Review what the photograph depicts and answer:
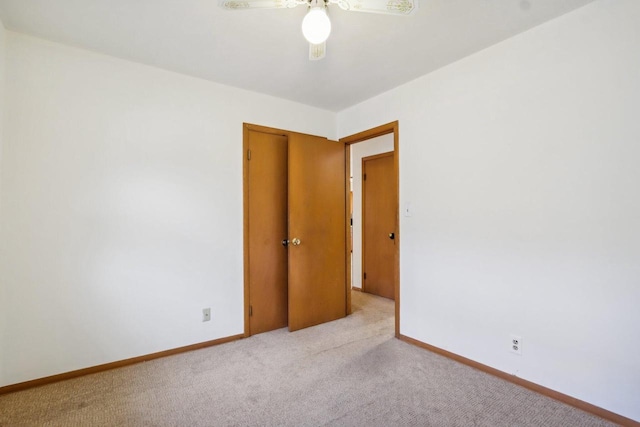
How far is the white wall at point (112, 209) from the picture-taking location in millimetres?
2049

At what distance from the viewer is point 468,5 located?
1.79 meters

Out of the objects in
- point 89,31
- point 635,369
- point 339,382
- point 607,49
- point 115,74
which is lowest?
point 339,382

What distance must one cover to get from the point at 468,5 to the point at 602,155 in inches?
47.1

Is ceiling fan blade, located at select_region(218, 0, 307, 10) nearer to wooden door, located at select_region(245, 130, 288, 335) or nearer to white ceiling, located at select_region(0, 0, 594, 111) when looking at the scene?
white ceiling, located at select_region(0, 0, 594, 111)

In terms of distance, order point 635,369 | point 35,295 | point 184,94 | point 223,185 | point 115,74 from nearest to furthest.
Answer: point 635,369 < point 35,295 < point 115,74 < point 184,94 < point 223,185

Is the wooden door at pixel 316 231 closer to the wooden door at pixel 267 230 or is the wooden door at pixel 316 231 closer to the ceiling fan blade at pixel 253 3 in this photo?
the wooden door at pixel 267 230

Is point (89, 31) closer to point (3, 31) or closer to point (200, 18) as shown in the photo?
point (3, 31)

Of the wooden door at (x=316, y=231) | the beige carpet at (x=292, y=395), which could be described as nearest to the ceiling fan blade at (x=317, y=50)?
the wooden door at (x=316, y=231)

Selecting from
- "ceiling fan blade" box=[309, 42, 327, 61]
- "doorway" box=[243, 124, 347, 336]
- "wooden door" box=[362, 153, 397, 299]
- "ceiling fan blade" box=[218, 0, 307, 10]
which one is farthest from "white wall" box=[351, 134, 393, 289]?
"ceiling fan blade" box=[218, 0, 307, 10]

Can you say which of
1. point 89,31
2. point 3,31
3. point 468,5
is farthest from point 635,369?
point 3,31

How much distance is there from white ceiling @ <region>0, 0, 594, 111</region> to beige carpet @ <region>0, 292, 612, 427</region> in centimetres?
246

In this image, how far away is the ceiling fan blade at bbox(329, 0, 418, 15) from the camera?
56.1 inches

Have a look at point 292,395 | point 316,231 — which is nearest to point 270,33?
point 316,231

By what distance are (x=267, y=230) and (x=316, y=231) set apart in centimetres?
54
